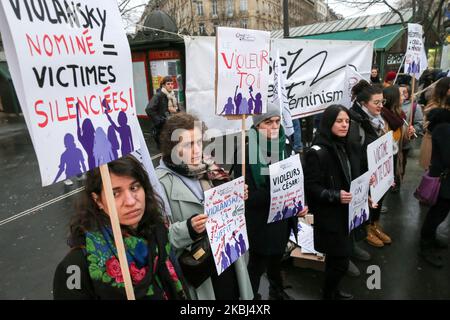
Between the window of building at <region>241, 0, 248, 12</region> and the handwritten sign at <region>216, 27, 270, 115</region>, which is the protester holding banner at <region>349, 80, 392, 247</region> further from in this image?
the window of building at <region>241, 0, 248, 12</region>

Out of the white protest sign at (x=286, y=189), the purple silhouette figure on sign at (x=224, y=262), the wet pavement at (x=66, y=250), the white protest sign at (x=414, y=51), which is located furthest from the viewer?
the white protest sign at (x=414, y=51)

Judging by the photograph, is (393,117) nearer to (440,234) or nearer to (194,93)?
(440,234)

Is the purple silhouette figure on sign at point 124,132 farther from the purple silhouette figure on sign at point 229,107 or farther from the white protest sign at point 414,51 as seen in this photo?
the white protest sign at point 414,51

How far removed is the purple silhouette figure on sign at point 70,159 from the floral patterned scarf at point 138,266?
36cm

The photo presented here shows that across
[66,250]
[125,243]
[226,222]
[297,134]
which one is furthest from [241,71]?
[297,134]

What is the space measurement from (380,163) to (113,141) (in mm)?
2558

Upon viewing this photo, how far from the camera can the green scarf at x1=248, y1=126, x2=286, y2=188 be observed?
2.55 meters

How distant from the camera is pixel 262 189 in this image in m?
2.57

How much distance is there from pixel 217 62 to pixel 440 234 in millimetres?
3558

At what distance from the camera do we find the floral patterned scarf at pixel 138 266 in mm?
1355

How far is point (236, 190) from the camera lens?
2.10 metres

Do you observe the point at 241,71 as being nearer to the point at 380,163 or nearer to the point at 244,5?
the point at 380,163

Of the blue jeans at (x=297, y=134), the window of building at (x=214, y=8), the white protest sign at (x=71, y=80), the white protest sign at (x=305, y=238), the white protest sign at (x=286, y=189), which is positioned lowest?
the white protest sign at (x=305, y=238)

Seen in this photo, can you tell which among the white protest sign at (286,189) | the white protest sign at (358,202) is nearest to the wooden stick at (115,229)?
the white protest sign at (286,189)
